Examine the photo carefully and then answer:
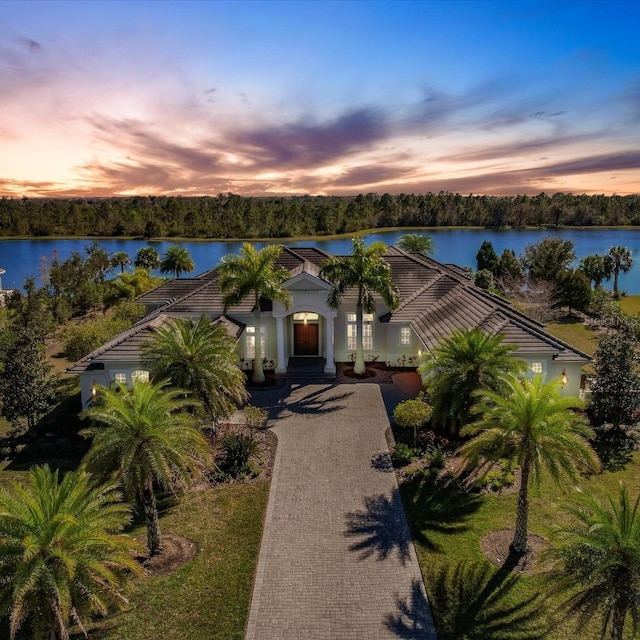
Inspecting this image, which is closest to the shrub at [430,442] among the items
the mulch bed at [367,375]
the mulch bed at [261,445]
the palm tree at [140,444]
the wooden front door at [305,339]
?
the mulch bed at [261,445]

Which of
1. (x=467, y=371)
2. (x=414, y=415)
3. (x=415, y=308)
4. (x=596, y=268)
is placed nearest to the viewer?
(x=467, y=371)

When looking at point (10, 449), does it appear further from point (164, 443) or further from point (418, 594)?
point (418, 594)

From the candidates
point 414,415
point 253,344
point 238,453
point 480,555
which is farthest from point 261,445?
point 480,555

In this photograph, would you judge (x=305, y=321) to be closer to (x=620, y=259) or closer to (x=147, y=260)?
(x=620, y=259)

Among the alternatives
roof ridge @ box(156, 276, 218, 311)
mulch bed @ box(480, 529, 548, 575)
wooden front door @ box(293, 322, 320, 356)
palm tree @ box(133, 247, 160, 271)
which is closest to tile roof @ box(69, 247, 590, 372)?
roof ridge @ box(156, 276, 218, 311)

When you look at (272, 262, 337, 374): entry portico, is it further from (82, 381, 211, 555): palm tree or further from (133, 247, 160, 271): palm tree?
(133, 247, 160, 271): palm tree

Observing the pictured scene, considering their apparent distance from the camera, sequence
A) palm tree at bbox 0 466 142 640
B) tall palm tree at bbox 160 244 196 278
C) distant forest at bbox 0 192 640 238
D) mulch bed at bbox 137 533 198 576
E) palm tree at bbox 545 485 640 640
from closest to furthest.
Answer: palm tree at bbox 545 485 640 640 < palm tree at bbox 0 466 142 640 < mulch bed at bbox 137 533 198 576 < tall palm tree at bbox 160 244 196 278 < distant forest at bbox 0 192 640 238

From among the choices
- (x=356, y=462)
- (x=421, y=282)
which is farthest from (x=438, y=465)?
(x=421, y=282)
